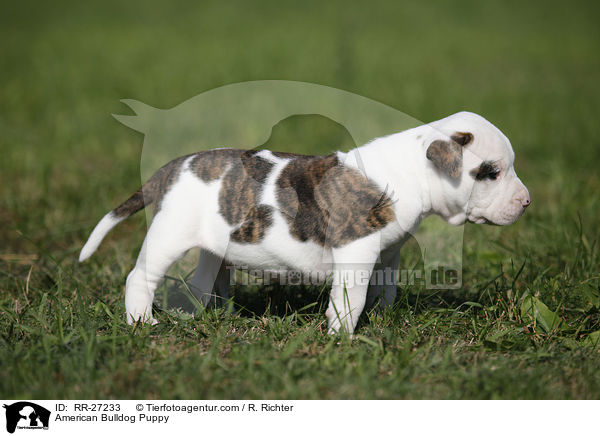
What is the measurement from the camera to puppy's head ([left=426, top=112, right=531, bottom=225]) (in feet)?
9.90

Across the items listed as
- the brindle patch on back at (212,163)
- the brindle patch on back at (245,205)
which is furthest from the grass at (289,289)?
the brindle patch on back at (212,163)

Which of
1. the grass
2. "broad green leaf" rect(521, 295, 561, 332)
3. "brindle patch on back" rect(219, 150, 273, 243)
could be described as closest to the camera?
the grass

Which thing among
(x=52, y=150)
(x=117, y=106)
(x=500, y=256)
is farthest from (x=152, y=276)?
(x=117, y=106)

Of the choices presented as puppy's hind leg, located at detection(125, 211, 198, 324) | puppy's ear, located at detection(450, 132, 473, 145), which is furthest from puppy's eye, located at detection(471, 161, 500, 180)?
puppy's hind leg, located at detection(125, 211, 198, 324)

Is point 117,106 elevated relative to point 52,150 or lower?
elevated

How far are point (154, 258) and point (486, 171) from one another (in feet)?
5.86

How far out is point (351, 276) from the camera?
3.08 m

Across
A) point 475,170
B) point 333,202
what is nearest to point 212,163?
point 333,202

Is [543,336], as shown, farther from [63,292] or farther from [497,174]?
[63,292]

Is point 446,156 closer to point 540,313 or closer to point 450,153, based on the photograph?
point 450,153

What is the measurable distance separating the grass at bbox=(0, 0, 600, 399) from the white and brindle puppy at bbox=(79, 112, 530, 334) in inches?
15.4

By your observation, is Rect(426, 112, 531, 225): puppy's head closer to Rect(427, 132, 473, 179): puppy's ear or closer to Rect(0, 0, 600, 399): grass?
Rect(427, 132, 473, 179): puppy's ear
